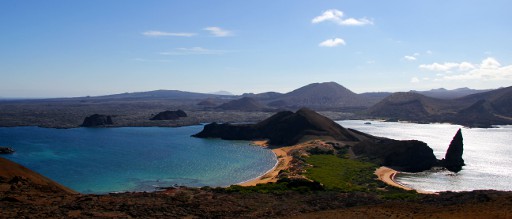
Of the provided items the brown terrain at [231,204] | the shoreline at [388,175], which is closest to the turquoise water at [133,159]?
the brown terrain at [231,204]

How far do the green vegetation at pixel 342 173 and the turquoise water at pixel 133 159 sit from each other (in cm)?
872

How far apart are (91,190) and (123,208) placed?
20708 mm

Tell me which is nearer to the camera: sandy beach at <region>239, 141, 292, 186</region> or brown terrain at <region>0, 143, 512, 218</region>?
brown terrain at <region>0, 143, 512, 218</region>

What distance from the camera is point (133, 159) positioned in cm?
7938

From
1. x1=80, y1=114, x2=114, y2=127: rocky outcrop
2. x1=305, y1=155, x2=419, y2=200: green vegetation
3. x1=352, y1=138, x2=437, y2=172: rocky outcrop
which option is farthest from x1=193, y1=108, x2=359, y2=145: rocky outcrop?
x1=80, y1=114, x2=114, y2=127: rocky outcrop

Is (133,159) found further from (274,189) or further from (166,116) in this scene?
(166,116)

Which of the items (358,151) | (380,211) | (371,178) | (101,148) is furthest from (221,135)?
(380,211)

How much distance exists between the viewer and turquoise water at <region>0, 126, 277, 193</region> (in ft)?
Answer: 194

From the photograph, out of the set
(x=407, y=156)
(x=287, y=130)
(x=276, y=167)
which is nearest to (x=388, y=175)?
(x=407, y=156)

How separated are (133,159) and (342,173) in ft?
130

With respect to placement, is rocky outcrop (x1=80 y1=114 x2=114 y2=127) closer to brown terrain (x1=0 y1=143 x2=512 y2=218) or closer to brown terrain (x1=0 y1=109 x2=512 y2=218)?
brown terrain (x1=0 y1=109 x2=512 y2=218)

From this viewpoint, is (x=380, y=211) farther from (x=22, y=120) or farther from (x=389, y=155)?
(x=22, y=120)

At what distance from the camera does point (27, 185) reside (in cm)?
4031

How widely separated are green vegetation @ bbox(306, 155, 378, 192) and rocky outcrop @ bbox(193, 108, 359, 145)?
72.9ft
